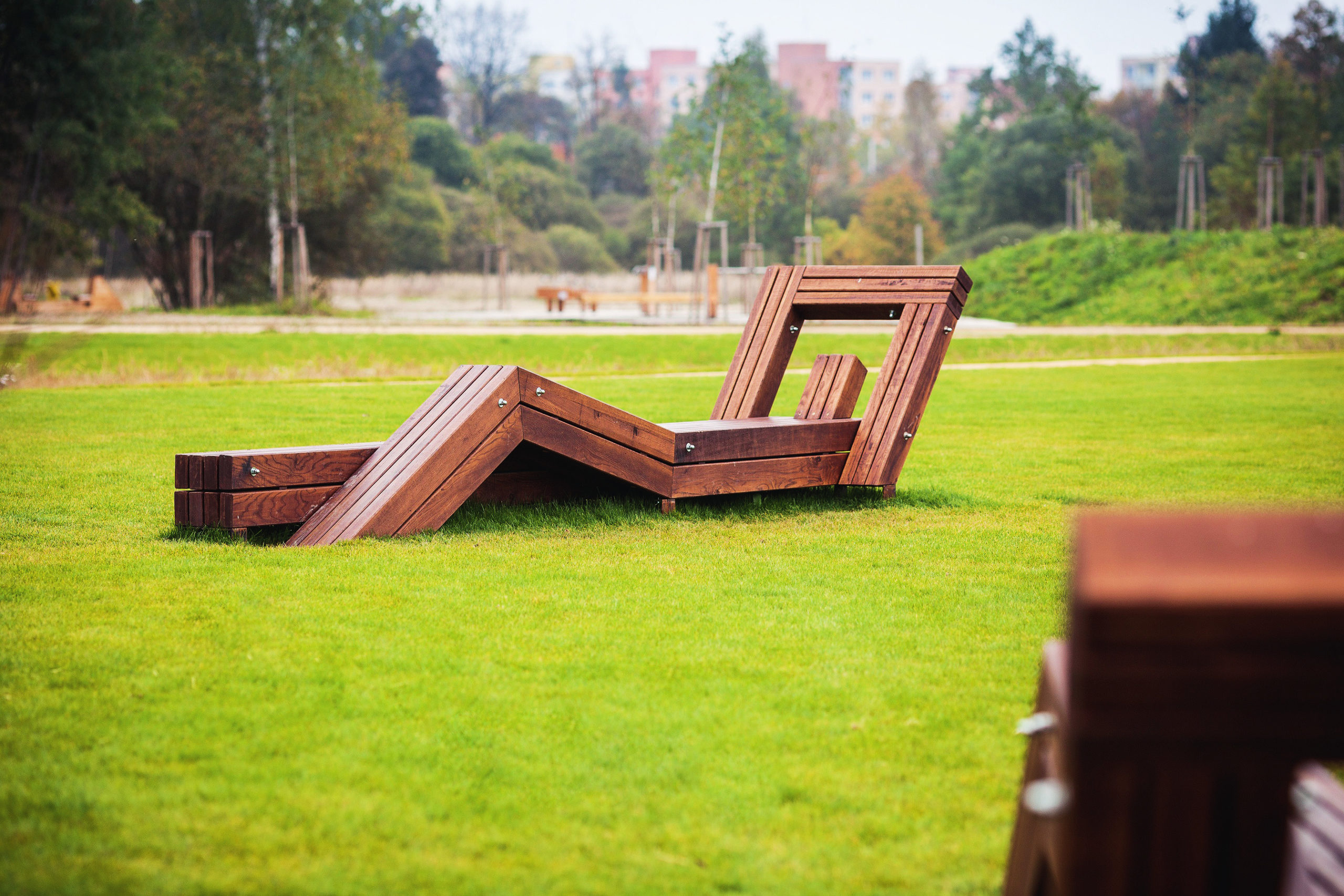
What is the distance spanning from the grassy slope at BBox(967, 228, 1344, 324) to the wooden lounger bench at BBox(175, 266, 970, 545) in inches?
1012

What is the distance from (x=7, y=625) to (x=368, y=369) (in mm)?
12674

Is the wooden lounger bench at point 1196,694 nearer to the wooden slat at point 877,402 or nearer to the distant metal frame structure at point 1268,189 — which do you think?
the wooden slat at point 877,402

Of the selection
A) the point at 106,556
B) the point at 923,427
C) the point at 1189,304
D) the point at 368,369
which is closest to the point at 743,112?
the point at 1189,304

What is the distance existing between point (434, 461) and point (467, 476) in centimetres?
21

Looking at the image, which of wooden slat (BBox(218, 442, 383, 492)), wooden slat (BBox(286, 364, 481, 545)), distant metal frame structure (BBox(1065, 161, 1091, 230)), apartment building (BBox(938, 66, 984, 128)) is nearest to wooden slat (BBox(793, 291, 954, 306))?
wooden slat (BBox(286, 364, 481, 545))

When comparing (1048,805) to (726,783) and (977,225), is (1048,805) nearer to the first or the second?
(726,783)

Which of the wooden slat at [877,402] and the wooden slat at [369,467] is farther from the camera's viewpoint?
the wooden slat at [877,402]

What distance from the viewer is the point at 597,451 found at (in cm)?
639

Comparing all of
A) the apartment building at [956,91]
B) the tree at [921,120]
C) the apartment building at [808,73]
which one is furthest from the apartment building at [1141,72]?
the tree at [921,120]

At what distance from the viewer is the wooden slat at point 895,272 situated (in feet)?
25.0

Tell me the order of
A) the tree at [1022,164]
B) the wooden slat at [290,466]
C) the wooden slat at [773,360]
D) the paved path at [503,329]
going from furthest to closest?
1. the tree at [1022,164]
2. the paved path at [503,329]
3. the wooden slat at [773,360]
4. the wooden slat at [290,466]

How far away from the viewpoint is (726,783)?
3121 mm

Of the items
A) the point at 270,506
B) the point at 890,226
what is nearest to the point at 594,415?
Answer: the point at 270,506

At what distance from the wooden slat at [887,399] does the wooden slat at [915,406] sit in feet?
0.10
